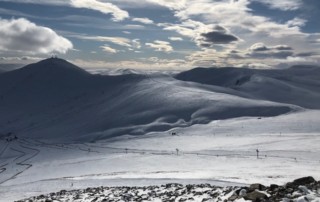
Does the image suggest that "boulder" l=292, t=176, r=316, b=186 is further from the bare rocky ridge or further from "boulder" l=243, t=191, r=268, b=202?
"boulder" l=243, t=191, r=268, b=202

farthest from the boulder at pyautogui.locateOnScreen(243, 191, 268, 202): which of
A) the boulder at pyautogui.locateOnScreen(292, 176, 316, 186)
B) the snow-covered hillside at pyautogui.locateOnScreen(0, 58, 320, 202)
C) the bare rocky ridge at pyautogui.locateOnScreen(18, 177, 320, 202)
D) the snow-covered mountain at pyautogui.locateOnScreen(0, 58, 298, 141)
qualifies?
the snow-covered mountain at pyautogui.locateOnScreen(0, 58, 298, 141)

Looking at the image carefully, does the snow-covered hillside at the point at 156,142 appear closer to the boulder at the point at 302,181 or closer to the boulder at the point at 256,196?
the boulder at the point at 302,181

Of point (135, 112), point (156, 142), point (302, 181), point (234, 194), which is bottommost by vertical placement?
point (234, 194)

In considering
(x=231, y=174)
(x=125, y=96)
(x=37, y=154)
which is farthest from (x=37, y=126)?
(x=231, y=174)

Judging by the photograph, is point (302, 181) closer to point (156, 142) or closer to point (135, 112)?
point (156, 142)

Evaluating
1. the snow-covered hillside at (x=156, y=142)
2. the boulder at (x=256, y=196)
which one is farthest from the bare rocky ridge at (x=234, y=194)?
the snow-covered hillside at (x=156, y=142)

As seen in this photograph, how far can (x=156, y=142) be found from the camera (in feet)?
284

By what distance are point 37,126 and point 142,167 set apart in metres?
120

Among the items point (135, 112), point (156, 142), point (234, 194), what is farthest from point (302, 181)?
point (135, 112)

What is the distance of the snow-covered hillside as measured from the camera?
41688mm

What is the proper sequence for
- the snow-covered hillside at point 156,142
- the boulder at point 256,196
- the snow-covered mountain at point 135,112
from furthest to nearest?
the snow-covered mountain at point 135,112, the snow-covered hillside at point 156,142, the boulder at point 256,196

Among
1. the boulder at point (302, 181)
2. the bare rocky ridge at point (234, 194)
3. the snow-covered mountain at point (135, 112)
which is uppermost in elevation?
the snow-covered mountain at point (135, 112)

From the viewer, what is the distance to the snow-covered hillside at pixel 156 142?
41.7 meters

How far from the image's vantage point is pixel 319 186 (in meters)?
17.8
